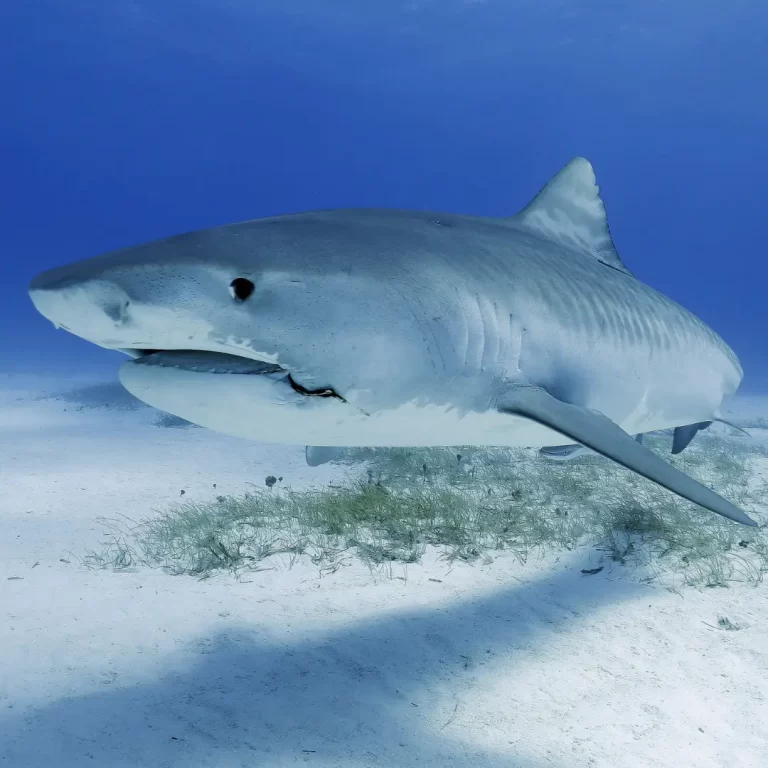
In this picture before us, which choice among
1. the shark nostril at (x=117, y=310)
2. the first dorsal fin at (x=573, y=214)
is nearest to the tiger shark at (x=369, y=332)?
the shark nostril at (x=117, y=310)

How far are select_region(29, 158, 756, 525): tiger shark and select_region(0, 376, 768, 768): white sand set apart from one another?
3.22ft

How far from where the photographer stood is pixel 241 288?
64.7 inches

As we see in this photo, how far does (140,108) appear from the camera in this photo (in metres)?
113

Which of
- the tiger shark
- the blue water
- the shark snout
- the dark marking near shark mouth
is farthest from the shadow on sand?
the blue water

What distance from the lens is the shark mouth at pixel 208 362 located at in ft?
5.41

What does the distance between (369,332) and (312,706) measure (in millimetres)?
1633

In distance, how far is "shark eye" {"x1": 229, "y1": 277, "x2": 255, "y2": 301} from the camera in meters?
1.62

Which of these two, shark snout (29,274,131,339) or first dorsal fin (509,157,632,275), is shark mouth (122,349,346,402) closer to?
shark snout (29,274,131,339)

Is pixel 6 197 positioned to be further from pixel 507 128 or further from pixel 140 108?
pixel 507 128

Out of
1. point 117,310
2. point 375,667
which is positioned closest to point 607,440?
point 375,667

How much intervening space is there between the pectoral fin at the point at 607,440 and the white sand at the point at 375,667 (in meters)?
1.01

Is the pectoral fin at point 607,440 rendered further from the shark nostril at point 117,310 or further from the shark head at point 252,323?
the shark nostril at point 117,310

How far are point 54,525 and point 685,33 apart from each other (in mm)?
83413

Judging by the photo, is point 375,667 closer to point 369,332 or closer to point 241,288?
point 369,332
